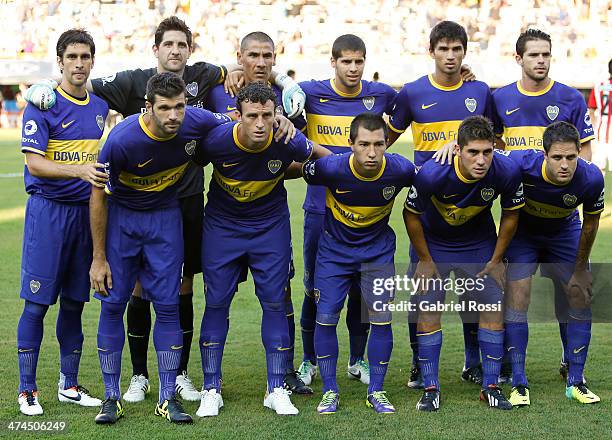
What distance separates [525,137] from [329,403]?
2.08m

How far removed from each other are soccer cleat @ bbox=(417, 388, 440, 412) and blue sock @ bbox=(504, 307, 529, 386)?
49 cm

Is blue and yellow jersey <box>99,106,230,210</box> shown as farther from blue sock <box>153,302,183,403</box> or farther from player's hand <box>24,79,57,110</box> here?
blue sock <box>153,302,183,403</box>

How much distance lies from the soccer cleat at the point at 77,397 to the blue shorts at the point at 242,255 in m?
0.89

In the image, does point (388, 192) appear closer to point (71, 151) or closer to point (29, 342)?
point (71, 151)

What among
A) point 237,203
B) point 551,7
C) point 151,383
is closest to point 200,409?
point 151,383

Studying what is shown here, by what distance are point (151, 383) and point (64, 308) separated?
2.68 feet

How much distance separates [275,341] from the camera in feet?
17.7

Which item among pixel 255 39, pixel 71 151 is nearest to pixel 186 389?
pixel 71 151

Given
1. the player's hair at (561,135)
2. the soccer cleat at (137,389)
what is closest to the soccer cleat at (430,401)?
the player's hair at (561,135)

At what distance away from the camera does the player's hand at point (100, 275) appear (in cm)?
507

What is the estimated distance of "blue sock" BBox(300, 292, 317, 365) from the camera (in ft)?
20.2

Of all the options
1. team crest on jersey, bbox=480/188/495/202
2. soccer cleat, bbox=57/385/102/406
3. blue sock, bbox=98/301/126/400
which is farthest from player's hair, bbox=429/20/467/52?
soccer cleat, bbox=57/385/102/406

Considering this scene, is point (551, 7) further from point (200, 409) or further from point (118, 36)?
point (200, 409)

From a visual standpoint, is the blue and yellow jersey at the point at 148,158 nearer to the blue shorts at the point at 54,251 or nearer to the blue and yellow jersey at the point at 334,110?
the blue shorts at the point at 54,251
